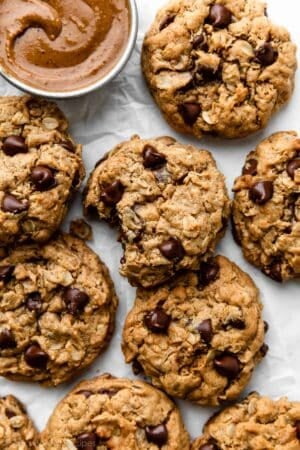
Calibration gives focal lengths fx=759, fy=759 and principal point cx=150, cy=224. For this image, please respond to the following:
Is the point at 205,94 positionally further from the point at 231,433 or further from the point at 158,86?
the point at 231,433

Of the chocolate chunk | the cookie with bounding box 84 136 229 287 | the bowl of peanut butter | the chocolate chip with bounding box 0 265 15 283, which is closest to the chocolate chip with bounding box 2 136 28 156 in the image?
the chocolate chunk

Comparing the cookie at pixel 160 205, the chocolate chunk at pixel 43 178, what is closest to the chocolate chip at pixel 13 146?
the chocolate chunk at pixel 43 178

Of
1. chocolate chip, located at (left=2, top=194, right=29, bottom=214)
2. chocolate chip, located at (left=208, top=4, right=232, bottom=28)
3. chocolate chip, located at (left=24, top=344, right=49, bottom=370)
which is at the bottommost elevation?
chocolate chip, located at (left=24, top=344, right=49, bottom=370)

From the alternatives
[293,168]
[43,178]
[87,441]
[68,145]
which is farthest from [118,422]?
[293,168]

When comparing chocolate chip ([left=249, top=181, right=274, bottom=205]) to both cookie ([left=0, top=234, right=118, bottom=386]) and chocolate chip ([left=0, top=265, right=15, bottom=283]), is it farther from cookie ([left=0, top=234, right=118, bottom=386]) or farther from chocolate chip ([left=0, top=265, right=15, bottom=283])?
chocolate chip ([left=0, top=265, right=15, bottom=283])

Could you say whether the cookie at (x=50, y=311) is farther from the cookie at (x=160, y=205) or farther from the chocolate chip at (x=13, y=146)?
the chocolate chip at (x=13, y=146)

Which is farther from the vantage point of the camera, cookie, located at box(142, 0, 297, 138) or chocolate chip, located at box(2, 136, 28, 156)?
cookie, located at box(142, 0, 297, 138)
